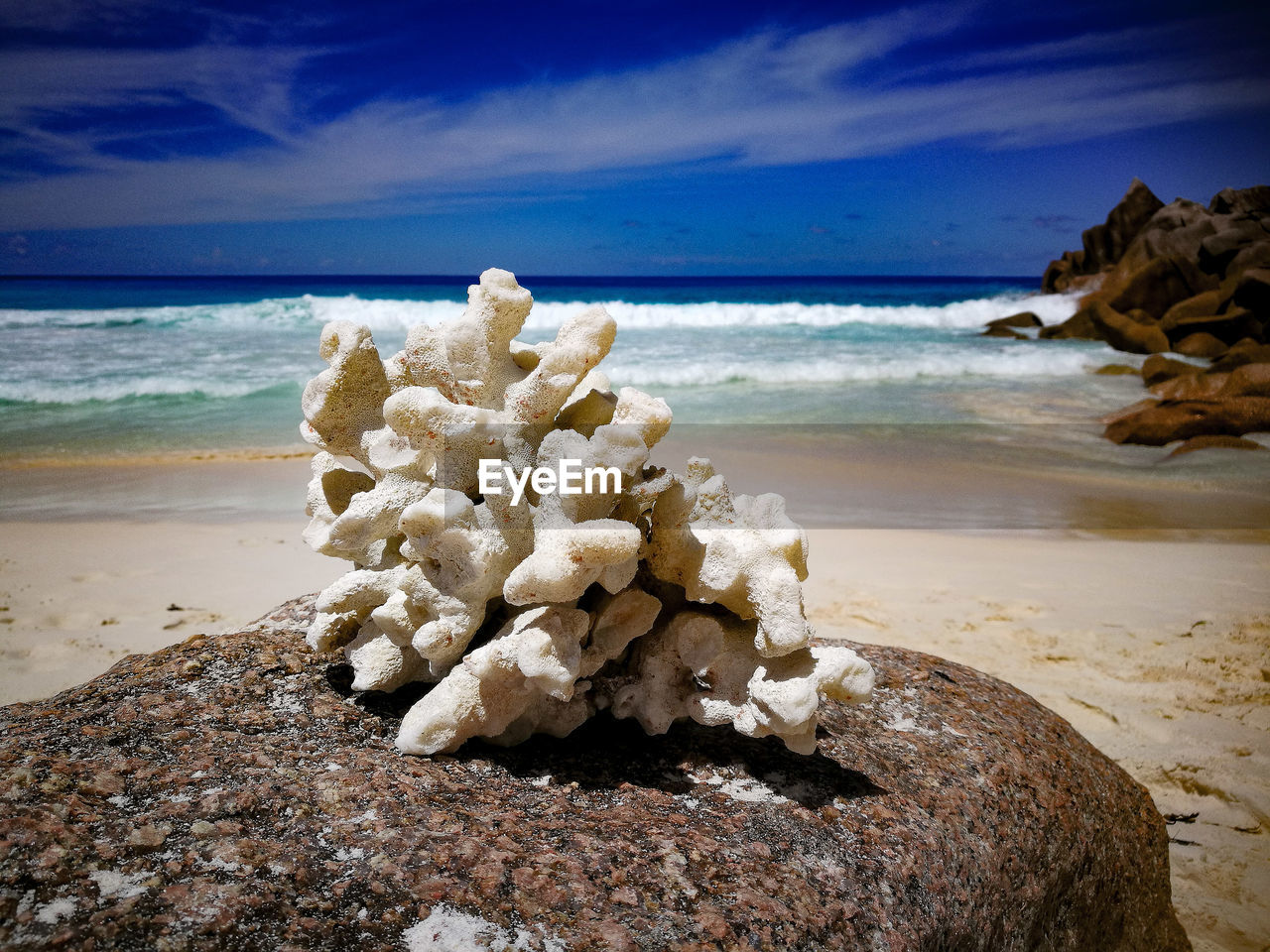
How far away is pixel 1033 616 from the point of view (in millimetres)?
4109

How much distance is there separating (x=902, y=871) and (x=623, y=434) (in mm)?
852

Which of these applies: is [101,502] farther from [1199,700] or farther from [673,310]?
[673,310]

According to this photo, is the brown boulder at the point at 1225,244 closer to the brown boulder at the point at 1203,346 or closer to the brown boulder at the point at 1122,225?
the brown boulder at the point at 1203,346

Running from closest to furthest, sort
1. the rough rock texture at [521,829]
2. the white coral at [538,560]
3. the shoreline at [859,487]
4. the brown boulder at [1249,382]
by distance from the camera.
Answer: the rough rock texture at [521,829]
the white coral at [538,560]
the shoreline at [859,487]
the brown boulder at [1249,382]

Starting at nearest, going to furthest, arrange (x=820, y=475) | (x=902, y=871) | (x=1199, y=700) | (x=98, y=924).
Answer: (x=98, y=924) → (x=902, y=871) → (x=1199, y=700) → (x=820, y=475)

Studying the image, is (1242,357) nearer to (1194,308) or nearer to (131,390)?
(1194,308)

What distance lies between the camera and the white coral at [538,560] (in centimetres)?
144

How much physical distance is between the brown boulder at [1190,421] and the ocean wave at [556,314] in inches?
575

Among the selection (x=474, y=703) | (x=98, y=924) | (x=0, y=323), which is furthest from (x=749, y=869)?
(x=0, y=323)

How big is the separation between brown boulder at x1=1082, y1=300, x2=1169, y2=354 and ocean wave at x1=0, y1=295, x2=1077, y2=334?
4589 mm

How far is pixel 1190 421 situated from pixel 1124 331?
9.39 meters

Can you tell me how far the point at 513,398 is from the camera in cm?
161

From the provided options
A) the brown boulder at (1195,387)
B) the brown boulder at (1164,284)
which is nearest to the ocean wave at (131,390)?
the brown boulder at (1195,387)

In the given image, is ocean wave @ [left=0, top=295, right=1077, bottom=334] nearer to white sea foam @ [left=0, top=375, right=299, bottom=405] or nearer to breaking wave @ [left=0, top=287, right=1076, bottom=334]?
breaking wave @ [left=0, top=287, right=1076, bottom=334]
